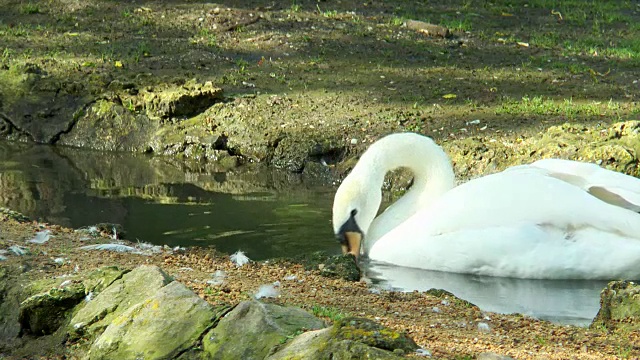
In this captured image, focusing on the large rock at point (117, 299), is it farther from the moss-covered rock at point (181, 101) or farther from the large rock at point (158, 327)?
the moss-covered rock at point (181, 101)

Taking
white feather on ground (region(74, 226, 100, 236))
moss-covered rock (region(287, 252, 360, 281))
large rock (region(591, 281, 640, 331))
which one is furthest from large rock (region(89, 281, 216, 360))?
white feather on ground (region(74, 226, 100, 236))

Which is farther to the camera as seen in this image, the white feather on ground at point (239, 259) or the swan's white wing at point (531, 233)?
the swan's white wing at point (531, 233)

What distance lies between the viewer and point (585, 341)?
549 centimetres

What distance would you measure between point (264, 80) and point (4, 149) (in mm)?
2980

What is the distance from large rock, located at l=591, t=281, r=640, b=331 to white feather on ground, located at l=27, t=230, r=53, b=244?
3336mm

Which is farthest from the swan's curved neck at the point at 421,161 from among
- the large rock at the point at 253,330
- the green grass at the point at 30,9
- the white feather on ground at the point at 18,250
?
the green grass at the point at 30,9

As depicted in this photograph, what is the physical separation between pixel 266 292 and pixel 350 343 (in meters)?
2.00

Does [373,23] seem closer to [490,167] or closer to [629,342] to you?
[490,167]

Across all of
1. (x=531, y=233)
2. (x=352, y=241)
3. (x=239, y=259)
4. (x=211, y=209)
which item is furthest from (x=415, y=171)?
(x=211, y=209)

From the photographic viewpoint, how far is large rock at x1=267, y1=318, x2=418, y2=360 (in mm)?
3949

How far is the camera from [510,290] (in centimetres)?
755

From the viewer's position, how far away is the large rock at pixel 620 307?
5841mm

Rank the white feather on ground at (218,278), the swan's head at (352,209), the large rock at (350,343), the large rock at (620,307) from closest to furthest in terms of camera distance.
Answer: the large rock at (350,343) < the large rock at (620,307) < the white feather on ground at (218,278) < the swan's head at (352,209)

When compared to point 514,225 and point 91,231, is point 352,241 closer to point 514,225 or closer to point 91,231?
point 514,225
